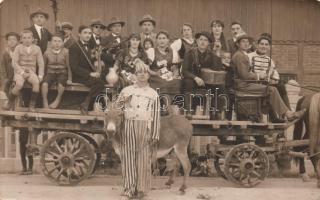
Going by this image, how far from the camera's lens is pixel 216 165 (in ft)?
29.3

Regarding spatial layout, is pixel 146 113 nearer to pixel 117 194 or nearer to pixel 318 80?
pixel 117 194

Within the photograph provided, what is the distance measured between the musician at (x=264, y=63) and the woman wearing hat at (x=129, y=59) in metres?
1.62

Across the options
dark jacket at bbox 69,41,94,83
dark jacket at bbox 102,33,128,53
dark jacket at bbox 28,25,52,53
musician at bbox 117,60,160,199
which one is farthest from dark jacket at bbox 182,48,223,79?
dark jacket at bbox 28,25,52,53

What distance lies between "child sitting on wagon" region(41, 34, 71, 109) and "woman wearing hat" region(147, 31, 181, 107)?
3.85 ft

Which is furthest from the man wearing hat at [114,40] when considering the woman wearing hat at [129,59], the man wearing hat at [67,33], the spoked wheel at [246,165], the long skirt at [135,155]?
the spoked wheel at [246,165]

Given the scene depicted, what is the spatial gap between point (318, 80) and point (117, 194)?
4468 millimetres

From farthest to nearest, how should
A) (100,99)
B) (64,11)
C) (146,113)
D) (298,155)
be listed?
(64,11), (298,155), (100,99), (146,113)

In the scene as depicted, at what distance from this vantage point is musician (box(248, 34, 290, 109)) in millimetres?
8594

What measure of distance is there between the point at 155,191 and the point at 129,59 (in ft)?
6.13

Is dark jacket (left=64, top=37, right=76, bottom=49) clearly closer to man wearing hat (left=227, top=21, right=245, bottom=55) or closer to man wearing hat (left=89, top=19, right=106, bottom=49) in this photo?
man wearing hat (left=89, top=19, right=106, bottom=49)

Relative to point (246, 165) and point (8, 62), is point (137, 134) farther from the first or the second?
point (8, 62)

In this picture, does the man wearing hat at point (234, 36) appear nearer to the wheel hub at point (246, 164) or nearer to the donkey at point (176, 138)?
the donkey at point (176, 138)

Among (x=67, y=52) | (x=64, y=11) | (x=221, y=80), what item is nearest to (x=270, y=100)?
(x=221, y=80)

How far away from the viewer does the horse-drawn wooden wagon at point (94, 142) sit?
8.09 metres
